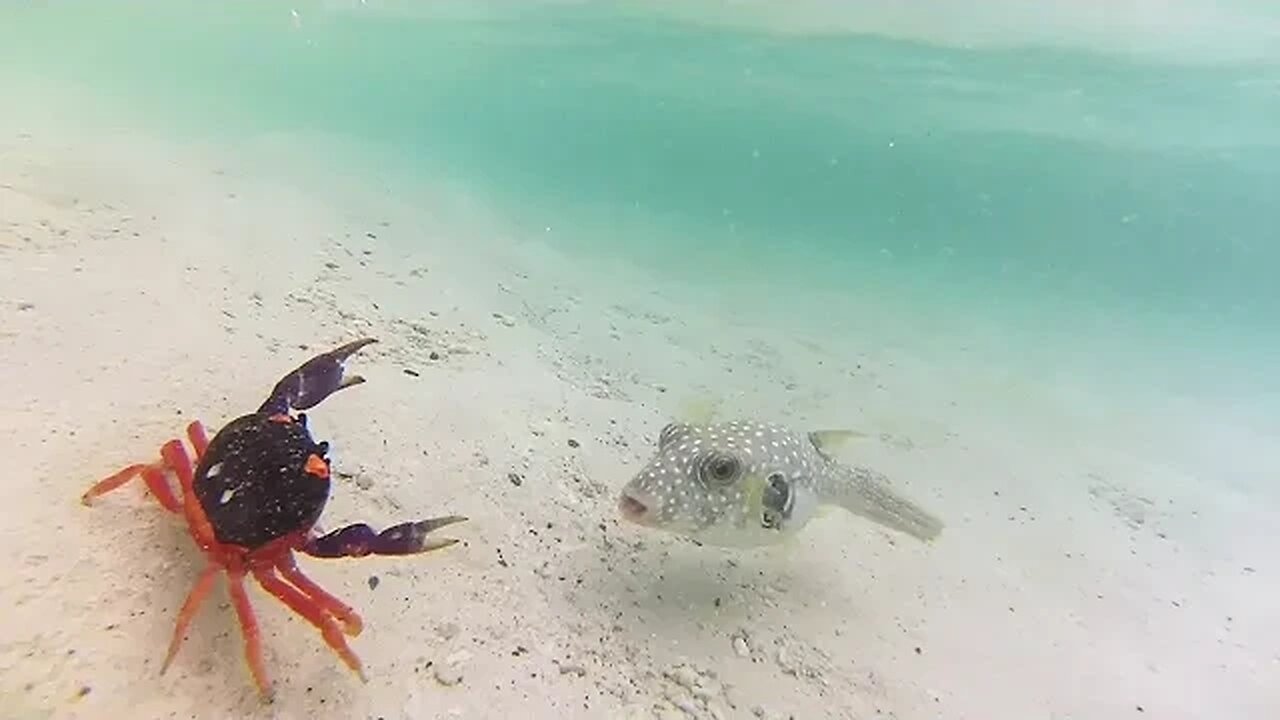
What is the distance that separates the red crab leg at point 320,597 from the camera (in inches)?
109

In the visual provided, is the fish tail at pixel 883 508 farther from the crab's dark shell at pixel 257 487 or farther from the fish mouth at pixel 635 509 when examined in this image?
the crab's dark shell at pixel 257 487

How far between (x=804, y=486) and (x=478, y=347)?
143 inches

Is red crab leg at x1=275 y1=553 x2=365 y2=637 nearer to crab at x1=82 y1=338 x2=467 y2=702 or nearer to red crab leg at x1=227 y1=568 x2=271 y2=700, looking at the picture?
crab at x1=82 y1=338 x2=467 y2=702

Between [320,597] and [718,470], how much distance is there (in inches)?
79.1

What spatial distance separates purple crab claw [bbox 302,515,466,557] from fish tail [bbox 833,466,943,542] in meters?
2.88

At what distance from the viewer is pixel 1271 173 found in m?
47.3

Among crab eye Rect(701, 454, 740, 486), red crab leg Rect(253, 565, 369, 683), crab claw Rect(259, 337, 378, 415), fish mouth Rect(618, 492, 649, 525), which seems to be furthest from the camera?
crab eye Rect(701, 454, 740, 486)

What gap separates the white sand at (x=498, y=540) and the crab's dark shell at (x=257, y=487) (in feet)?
1.62

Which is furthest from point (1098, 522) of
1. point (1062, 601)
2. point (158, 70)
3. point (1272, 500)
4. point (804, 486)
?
point (158, 70)

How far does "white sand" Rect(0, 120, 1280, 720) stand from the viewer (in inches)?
119

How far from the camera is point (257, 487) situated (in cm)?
270

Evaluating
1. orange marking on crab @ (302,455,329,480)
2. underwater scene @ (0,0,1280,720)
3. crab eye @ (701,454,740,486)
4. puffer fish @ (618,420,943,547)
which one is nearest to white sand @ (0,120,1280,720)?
underwater scene @ (0,0,1280,720)

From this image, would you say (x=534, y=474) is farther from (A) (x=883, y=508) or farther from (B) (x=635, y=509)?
(A) (x=883, y=508)

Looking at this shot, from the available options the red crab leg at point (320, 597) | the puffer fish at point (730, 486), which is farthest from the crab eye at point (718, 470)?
the red crab leg at point (320, 597)
